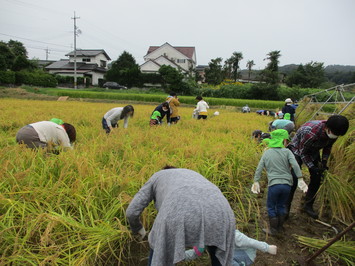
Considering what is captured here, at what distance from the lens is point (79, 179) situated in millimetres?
1992

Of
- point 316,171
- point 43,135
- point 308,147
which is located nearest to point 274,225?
point 316,171

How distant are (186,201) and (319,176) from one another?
2246 mm

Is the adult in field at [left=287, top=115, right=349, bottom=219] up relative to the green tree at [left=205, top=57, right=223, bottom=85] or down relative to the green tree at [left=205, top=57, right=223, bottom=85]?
down

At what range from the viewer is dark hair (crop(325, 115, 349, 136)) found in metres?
2.19

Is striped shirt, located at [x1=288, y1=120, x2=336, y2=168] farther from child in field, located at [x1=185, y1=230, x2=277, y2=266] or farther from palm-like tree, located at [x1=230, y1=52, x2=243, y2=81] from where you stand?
palm-like tree, located at [x1=230, y1=52, x2=243, y2=81]

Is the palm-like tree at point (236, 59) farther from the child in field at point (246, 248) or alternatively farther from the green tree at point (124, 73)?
the child in field at point (246, 248)

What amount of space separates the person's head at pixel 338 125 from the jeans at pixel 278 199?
72 cm

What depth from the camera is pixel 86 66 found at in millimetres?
35156

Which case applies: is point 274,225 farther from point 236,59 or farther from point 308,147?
point 236,59

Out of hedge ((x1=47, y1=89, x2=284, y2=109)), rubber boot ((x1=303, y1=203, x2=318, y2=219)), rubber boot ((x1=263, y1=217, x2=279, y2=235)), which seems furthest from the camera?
hedge ((x1=47, y1=89, x2=284, y2=109))

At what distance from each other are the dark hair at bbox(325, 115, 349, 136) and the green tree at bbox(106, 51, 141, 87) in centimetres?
2735

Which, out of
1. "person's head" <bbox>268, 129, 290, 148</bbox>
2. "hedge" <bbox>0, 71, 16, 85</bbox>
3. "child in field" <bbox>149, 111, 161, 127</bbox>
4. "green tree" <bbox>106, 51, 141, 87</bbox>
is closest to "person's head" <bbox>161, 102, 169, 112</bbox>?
"child in field" <bbox>149, 111, 161, 127</bbox>

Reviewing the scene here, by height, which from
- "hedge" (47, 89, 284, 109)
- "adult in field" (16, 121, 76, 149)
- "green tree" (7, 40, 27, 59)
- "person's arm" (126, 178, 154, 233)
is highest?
"green tree" (7, 40, 27, 59)

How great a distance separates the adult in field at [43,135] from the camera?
9.13 ft
